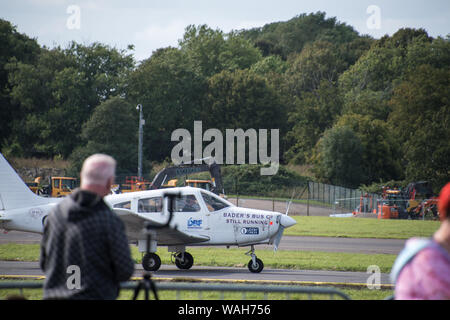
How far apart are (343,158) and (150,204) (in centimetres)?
4473

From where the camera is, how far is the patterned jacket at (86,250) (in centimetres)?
443

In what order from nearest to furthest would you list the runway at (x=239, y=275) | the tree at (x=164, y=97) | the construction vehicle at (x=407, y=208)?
the runway at (x=239, y=275) → the construction vehicle at (x=407, y=208) → the tree at (x=164, y=97)

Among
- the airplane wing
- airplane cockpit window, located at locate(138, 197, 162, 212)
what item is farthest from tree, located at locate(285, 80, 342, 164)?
airplane cockpit window, located at locate(138, 197, 162, 212)

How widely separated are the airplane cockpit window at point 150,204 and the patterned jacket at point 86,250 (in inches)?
406

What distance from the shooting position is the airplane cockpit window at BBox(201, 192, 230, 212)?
598 inches

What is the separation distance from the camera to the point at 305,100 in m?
76.3

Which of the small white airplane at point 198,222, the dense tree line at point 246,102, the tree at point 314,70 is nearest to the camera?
the small white airplane at point 198,222

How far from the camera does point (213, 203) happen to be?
15250 millimetres

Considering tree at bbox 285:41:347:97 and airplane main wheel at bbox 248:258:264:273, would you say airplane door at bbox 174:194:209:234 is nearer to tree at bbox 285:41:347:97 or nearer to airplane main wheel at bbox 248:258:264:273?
airplane main wheel at bbox 248:258:264:273

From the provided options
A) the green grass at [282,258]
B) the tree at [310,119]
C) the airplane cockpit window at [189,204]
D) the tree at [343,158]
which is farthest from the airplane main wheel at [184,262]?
the tree at [310,119]

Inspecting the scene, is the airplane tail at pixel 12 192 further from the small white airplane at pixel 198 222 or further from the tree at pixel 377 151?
the tree at pixel 377 151

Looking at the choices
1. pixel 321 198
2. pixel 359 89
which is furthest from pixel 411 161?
pixel 359 89
